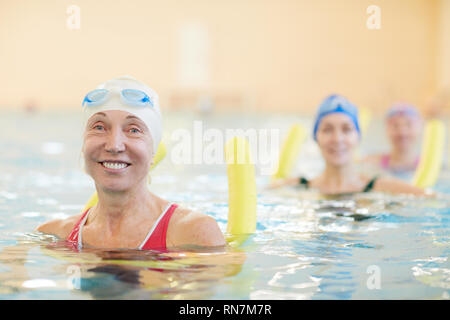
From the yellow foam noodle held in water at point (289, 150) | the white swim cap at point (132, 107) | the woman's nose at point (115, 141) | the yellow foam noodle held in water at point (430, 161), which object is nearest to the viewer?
the woman's nose at point (115, 141)

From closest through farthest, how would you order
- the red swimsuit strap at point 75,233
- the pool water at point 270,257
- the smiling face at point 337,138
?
the pool water at point 270,257 → the red swimsuit strap at point 75,233 → the smiling face at point 337,138

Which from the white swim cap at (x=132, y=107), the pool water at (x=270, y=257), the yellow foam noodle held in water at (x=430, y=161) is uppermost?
the white swim cap at (x=132, y=107)

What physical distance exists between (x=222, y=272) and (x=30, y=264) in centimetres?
90

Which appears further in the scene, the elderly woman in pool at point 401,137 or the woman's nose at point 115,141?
Answer: the elderly woman in pool at point 401,137

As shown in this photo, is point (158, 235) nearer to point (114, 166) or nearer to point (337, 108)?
point (114, 166)

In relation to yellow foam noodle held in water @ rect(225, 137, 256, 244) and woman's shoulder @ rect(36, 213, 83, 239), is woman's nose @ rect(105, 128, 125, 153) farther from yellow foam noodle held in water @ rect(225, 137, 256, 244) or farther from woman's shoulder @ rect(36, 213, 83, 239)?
yellow foam noodle held in water @ rect(225, 137, 256, 244)

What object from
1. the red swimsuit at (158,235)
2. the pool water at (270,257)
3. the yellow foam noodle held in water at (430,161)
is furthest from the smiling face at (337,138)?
the red swimsuit at (158,235)

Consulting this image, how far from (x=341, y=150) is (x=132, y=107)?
2.59 m

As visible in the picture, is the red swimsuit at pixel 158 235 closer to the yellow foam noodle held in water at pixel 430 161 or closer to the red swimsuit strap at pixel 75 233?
the red swimsuit strap at pixel 75 233

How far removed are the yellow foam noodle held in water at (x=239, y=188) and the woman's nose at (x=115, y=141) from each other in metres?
0.72

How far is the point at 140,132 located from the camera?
286 cm

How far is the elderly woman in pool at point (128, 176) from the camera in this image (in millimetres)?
2809
